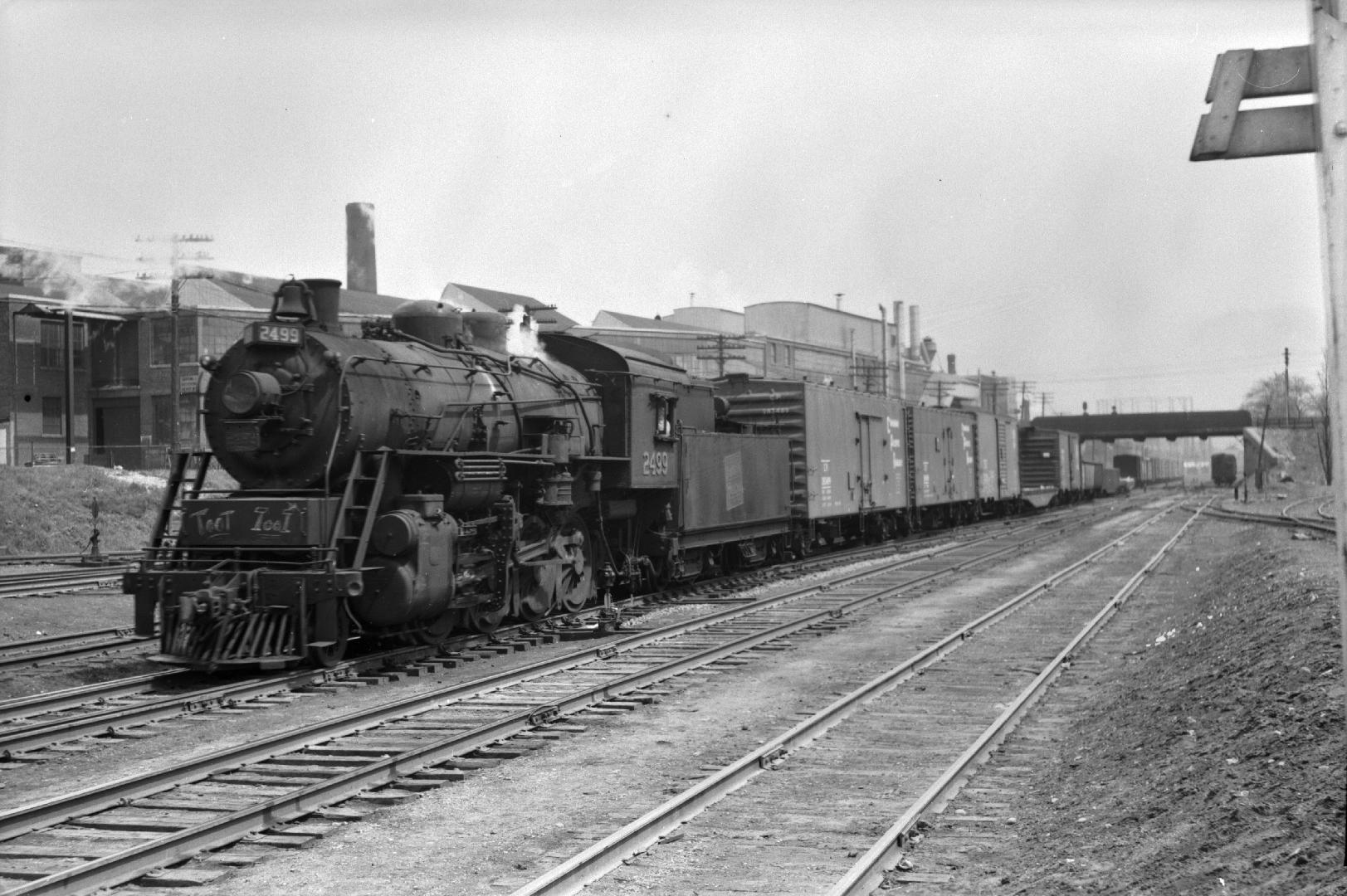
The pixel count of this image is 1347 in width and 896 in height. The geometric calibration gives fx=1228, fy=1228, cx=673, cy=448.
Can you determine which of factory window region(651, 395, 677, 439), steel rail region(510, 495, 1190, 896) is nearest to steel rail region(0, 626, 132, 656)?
factory window region(651, 395, 677, 439)

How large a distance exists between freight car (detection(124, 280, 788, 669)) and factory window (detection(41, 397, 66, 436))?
36184mm

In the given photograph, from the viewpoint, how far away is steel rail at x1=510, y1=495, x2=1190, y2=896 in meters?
5.41

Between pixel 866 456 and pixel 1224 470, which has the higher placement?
pixel 866 456

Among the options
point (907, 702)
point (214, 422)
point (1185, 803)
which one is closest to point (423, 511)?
point (214, 422)

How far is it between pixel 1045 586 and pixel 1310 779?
522 inches

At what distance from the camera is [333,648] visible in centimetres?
1109

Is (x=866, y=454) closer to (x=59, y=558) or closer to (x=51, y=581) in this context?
(x=51, y=581)

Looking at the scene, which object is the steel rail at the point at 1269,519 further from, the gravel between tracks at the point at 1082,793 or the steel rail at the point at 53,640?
the steel rail at the point at 53,640

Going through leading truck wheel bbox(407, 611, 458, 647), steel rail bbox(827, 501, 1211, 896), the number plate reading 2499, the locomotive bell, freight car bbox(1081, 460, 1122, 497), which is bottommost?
steel rail bbox(827, 501, 1211, 896)

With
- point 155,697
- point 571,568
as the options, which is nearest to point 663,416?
point 571,568

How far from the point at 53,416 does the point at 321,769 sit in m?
43.3

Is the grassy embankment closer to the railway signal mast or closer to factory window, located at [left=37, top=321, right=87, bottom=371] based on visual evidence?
factory window, located at [left=37, top=321, right=87, bottom=371]

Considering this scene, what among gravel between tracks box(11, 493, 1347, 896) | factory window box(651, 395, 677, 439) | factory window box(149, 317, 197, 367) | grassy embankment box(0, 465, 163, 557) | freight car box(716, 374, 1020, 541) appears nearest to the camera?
gravel between tracks box(11, 493, 1347, 896)

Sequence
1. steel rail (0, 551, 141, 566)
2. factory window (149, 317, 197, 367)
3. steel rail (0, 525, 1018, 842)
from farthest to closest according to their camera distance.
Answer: factory window (149, 317, 197, 367)
steel rail (0, 551, 141, 566)
steel rail (0, 525, 1018, 842)
